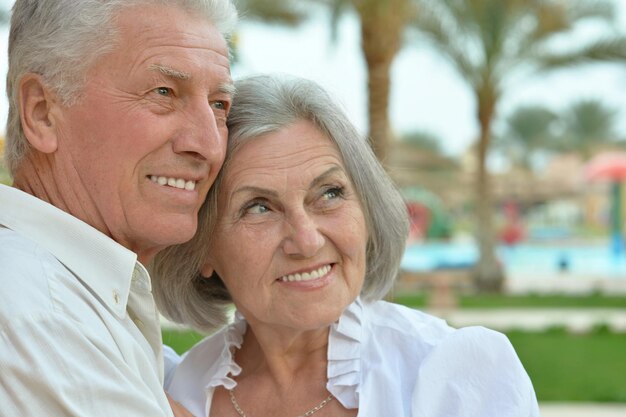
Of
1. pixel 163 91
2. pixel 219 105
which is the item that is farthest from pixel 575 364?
pixel 163 91

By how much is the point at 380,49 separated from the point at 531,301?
611 cm

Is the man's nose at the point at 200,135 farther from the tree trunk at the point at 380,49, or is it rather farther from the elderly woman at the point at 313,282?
the tree trunk at the point at 380,49

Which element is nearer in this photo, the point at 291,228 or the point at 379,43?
the point at 291,228

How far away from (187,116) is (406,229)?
892 mm

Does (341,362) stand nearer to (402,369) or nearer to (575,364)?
(402,369)

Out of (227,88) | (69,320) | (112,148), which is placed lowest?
(69,320)

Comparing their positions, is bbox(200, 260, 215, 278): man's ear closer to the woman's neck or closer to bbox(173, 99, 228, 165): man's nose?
the woman's neck

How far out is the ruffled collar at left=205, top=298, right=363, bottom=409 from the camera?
2535 millimetres

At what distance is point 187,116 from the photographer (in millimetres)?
2232

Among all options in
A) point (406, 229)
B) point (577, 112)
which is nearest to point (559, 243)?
point (577, 112)

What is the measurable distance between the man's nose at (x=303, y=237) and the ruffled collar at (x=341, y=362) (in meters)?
0.28

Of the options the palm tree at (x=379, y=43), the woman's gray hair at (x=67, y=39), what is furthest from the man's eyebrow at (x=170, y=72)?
the palm tree at (x=379, y=43)

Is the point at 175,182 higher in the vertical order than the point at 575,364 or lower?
higher

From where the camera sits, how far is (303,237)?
2447mm
